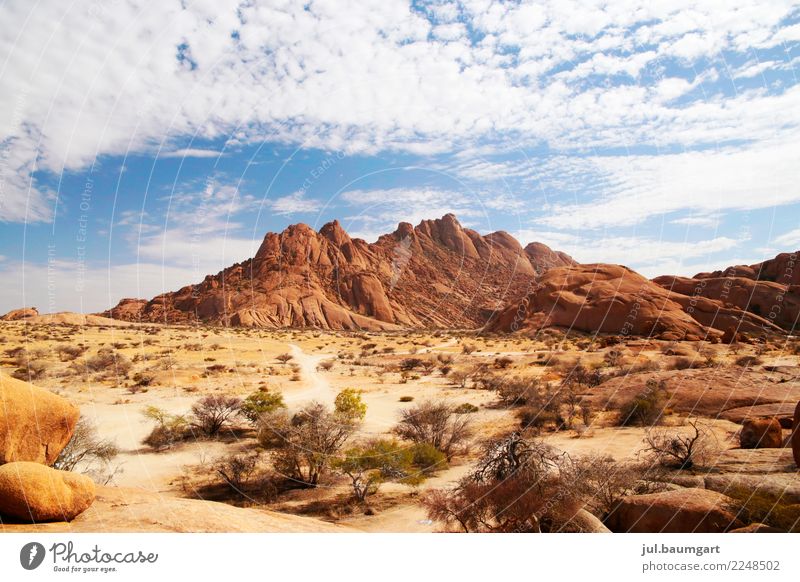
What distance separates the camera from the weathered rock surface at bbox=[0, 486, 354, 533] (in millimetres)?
7543

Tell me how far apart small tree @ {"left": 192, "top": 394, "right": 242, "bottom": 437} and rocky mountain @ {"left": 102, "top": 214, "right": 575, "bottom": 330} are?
78.9 m

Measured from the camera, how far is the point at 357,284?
442 feet

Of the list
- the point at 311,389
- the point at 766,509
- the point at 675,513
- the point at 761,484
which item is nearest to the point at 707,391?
the point at 761,484

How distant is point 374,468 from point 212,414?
10.4 meters

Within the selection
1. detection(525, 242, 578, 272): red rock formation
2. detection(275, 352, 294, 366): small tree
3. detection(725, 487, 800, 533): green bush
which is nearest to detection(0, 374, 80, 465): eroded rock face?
detection(725, 487, 800, 533): green bush

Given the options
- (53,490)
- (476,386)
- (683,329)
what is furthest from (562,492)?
(683,329)

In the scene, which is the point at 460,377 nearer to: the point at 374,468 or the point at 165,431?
the point at 374,468

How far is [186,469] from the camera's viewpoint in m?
15.8

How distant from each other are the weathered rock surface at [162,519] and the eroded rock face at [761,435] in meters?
14.6

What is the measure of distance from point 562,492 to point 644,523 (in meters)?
2.08

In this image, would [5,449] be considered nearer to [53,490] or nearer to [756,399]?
[53,490]

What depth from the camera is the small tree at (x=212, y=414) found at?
20109mm

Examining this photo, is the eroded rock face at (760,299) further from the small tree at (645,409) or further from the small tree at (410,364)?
the small tree at (645,409)

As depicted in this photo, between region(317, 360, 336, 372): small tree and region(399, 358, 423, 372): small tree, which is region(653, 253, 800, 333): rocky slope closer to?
region(399, 358, 423, 372): small tree
